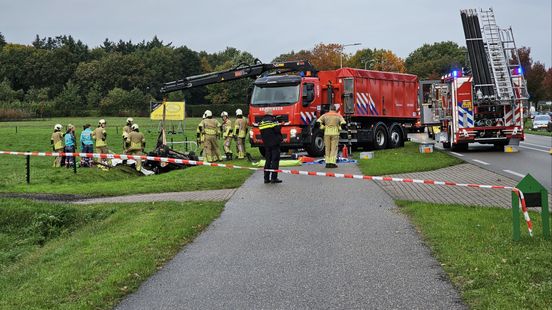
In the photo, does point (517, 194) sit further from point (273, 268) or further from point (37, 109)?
point (37, 109)

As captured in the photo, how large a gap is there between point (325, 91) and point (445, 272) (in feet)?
56.7

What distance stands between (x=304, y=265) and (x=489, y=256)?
196 cm

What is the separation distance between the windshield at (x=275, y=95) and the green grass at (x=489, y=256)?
41.2ft

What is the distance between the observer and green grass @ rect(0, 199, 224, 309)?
583 centimetres

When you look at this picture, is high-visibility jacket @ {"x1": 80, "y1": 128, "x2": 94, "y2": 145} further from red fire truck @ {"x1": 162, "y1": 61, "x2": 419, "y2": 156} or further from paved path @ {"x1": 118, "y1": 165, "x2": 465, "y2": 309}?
paved path @ {"x1": 118, "y1": 165, "x2": 465, "y2": 309}

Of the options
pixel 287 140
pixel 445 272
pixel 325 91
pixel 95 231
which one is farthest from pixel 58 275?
pixel 325 91

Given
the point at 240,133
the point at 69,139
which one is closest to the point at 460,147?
the point at 240,133

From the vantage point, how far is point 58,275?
21.7ft

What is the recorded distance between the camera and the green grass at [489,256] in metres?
5.16

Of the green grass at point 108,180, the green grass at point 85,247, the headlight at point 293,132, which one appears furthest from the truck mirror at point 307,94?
the green grass at point 85,247

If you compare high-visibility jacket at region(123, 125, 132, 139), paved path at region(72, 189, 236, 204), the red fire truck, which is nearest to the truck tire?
the red fire truck

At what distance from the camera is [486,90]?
22.4m

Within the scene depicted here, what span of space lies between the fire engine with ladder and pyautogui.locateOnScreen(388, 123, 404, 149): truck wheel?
2890mm

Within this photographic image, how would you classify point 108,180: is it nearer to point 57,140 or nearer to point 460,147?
point 57,140
